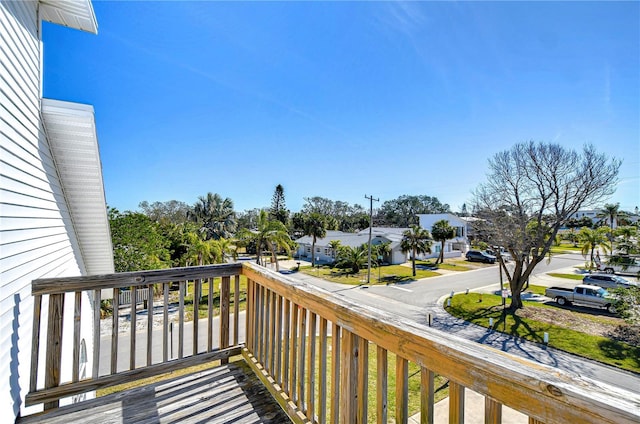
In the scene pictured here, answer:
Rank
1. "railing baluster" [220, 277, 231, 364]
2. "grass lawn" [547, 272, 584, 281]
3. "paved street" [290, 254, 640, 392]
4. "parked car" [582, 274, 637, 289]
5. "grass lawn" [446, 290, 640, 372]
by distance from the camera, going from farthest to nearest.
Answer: "grass lawn" [547, 272, 584, 281]
"parked car" [582, 274, 637, 289]
"grass lawn" [446, 290, 640, 372]
"paved street" [290, 254, 640, 392]
"railing baluster" [220, 277, 231, 364]

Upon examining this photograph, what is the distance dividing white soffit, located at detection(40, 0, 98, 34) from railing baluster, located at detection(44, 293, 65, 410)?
11.4ft

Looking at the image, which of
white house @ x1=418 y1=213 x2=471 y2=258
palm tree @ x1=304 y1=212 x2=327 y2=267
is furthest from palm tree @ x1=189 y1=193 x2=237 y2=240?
white house @ x1=418 y1=213 x2=471 y2=258

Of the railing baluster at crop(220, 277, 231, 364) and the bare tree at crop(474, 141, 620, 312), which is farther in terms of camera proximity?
the bare tree at crop(474, 141, 620, 312)

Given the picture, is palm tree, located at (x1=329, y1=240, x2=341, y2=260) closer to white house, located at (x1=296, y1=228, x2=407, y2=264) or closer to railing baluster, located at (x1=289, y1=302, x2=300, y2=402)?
white house, located at (x1=296, y1=228, x2=407, y2=264)

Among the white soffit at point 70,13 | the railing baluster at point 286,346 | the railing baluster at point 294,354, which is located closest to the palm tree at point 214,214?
the white soffit at point 70,13

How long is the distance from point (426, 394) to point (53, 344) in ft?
8.50

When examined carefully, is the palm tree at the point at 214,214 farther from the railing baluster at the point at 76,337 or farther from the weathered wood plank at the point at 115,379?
the railing baluster at the point at 76,337

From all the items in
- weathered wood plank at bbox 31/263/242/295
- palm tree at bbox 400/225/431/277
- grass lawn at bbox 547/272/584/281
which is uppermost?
A: weathered wood plank at bbox 31/263/242/295

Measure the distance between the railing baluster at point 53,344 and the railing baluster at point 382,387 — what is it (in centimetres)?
233

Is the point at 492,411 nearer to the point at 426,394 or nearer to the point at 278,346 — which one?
the point at 426,394

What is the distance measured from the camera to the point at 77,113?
3344mm

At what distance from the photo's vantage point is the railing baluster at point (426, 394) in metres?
0.99

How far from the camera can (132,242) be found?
1441 centimetres

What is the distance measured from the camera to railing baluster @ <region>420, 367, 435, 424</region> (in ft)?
3.23
